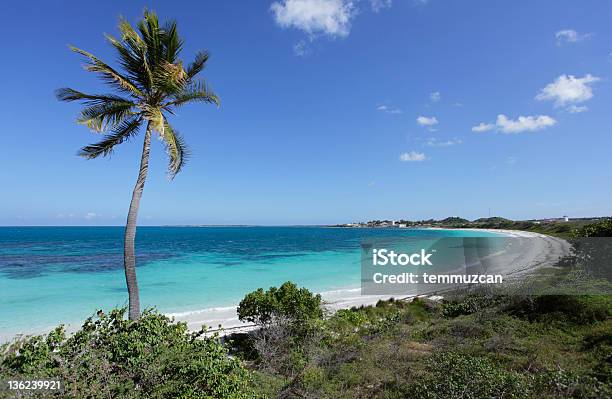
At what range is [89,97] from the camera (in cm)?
845

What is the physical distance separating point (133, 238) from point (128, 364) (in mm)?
4827

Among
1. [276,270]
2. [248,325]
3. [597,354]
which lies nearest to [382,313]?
[248,325]

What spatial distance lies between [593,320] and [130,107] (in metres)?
13.7

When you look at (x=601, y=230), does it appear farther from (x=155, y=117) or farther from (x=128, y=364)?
(x=128, y=364)

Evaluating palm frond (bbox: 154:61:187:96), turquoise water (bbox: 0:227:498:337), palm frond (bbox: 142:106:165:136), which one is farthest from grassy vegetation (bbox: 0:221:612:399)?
palm frond (bbox: 154:61:187:96)

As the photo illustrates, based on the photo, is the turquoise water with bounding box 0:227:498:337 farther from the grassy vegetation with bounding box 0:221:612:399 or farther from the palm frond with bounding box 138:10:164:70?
the palm frond with bounding box 138:10:164:70

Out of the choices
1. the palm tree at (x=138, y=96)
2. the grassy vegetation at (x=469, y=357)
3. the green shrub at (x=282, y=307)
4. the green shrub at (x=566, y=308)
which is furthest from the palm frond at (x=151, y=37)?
the green shrub at (x=566, y=308)

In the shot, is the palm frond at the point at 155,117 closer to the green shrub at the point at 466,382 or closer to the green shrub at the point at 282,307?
the green shrub at the point at 282,307

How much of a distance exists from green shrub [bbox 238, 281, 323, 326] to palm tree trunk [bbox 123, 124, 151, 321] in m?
3.51

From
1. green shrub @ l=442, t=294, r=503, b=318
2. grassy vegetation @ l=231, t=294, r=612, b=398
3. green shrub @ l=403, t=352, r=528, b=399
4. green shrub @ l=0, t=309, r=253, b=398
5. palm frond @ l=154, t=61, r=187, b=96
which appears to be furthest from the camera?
green shrub @ l=442, t=294, r=503, b=318

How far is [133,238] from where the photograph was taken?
8.72 metres

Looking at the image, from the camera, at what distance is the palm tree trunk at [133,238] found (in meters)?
8.18

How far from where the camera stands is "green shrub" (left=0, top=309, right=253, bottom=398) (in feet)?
13.4

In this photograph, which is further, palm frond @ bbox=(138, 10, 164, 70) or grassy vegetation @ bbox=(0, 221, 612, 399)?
palm frond @ bbox=(138, 10, 164, 70)
